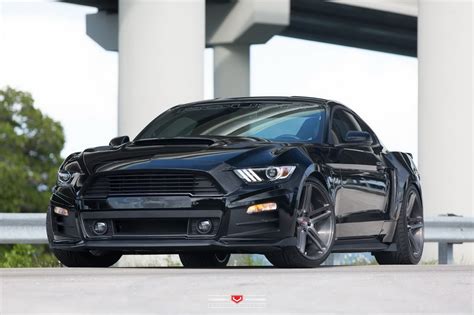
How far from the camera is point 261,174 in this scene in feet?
36.7

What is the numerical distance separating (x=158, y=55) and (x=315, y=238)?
309 inches

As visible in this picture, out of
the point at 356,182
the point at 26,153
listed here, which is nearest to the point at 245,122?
the point at 356,182

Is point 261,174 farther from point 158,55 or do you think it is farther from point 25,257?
point 25,257

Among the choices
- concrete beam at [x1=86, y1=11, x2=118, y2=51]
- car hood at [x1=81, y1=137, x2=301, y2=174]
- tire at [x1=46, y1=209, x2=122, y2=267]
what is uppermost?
concrete beam at [x1=86, y1=11, x2=118, y2=51]

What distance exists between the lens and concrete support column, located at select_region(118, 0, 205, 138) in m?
18.9

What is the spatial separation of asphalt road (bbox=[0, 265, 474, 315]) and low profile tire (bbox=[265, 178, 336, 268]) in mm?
480

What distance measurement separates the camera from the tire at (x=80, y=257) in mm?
11914

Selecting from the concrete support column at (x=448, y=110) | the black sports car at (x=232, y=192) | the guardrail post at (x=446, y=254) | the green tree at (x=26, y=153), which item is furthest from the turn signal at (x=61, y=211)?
the green tree at (x=26, y=153)

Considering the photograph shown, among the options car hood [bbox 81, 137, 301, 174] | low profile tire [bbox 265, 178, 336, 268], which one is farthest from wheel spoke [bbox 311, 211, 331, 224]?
car hood [bbox 81, 137, 301, 174]

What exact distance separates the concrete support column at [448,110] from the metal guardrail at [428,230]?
6.40 feet

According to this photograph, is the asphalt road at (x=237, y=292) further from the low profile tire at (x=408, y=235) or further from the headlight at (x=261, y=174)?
the low profile tire at (x=408, y=235)

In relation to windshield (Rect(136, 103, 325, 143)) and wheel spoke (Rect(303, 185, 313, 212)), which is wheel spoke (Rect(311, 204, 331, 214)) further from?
windshield (Rect(136, 103, 325, 143))

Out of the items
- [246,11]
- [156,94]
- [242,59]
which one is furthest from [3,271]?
[242,59]

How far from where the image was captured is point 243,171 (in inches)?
439
